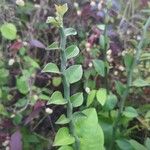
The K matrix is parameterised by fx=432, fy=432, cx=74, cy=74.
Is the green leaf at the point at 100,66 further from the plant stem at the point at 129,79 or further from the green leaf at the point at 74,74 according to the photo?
the green leaf at the point at 74,74

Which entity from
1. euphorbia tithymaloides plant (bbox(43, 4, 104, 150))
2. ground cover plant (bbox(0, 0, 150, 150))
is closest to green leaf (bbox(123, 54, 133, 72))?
ground cover plant (bbox(0, 0, 150, 150))

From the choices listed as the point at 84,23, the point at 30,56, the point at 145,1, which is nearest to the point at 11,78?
the point at 30,56

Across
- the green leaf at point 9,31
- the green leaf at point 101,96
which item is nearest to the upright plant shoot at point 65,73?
the green leaf at point 101,96

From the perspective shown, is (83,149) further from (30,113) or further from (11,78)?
(11,78)

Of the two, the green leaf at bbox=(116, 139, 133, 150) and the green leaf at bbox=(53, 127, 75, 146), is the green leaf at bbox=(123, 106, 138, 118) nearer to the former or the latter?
the green leaf at bbox=(116, 139, 133, 150)

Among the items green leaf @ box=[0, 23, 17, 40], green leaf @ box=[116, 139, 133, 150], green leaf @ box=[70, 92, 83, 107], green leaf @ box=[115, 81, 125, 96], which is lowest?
green leaf @ box=[116, 139, 133, 150]

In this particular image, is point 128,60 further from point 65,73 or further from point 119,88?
point 65,73
